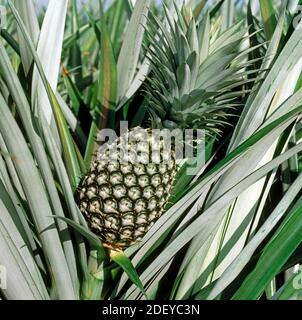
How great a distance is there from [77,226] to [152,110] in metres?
0.25

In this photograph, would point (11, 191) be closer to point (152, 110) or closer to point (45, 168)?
point (45, 168)

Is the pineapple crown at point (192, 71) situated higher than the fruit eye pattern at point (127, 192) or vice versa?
the pineapple crown at point (192, 71)

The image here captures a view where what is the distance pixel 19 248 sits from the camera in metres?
0.86

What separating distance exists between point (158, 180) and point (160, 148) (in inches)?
2.1

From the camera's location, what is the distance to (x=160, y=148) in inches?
35.7

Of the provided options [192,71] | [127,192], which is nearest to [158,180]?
[127,192]

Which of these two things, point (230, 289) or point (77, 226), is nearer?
point (77, 226)

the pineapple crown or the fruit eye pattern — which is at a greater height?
the pineapple crown

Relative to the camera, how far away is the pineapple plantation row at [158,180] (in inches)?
33.4

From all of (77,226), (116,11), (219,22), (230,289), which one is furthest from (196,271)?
(116,11)

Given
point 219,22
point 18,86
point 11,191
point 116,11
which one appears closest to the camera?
point 18,86

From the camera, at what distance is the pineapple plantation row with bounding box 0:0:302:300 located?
85 centimetres

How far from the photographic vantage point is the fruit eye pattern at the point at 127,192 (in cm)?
89
